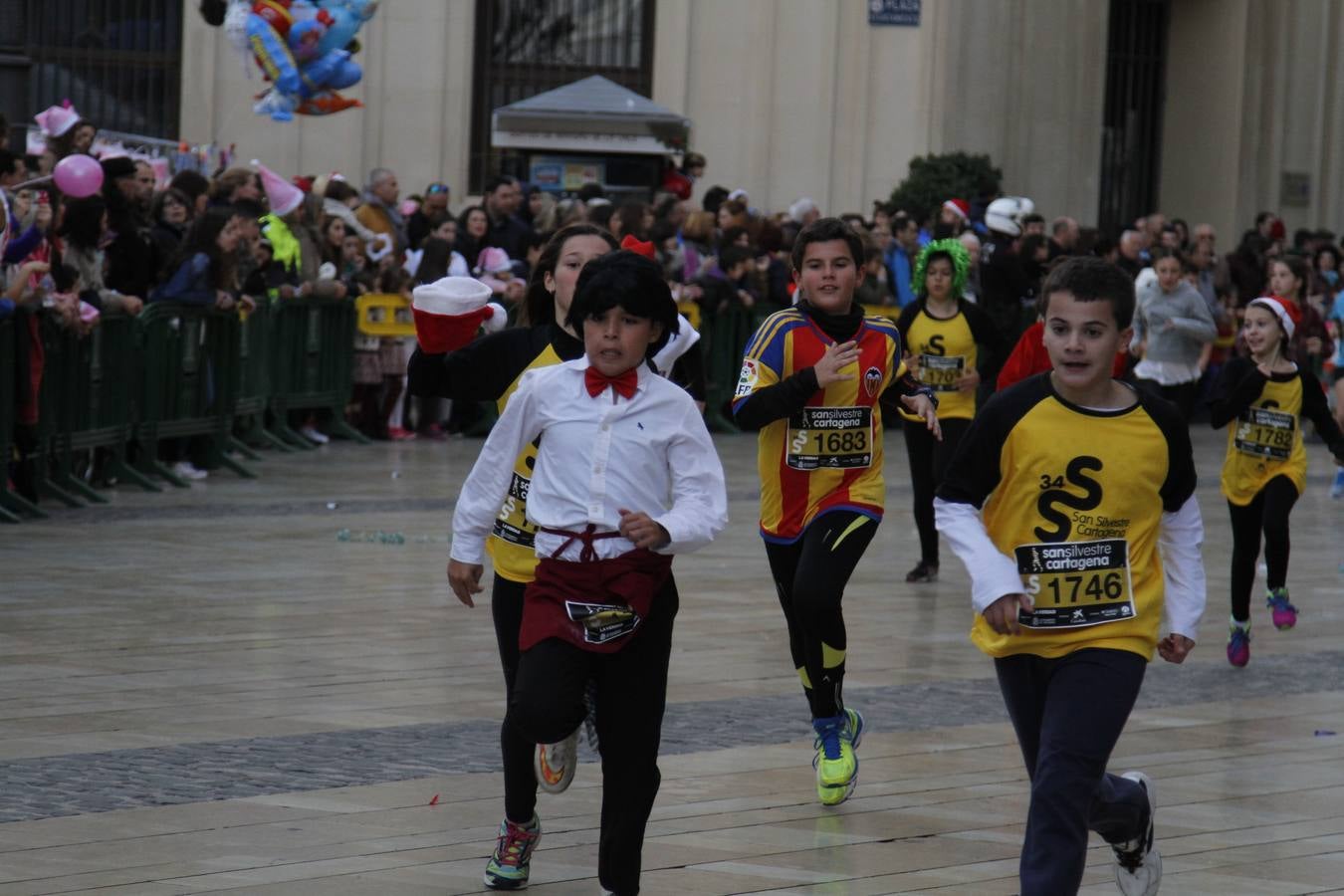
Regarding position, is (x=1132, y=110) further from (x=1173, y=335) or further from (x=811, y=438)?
(x=811, y=438)

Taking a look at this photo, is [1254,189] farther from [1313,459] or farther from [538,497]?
[538,497]

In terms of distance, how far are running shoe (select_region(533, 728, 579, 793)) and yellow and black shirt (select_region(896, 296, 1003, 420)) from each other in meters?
6.78

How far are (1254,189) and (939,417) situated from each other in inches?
998

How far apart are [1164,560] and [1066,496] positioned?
0.39 meters

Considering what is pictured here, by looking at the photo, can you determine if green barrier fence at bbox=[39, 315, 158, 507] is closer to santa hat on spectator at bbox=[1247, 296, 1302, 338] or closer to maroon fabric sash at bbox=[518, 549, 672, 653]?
santa hat on spectator at bbox=[1247, 296, 1302, 338]

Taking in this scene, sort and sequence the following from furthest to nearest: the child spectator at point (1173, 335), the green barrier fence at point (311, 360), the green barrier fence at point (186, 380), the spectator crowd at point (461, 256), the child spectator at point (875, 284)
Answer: the child spectator at point (875, 284)
the child spectator at point (1173, 335)
the green barrier fence at point (311, 360)
the green barrier fence at point (186, 380)
the spectator crowd at point (461, 256)

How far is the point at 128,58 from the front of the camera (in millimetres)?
28734

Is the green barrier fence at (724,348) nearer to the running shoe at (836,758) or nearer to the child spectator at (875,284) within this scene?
the child spectator at (875,284)

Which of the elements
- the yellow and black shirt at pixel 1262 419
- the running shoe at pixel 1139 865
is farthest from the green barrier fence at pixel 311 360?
the running shoe at pixel 1139 865

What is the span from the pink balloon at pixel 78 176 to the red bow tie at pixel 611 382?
9.38 meters

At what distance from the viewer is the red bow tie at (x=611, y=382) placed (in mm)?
5797

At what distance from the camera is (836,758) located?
24.0 ft

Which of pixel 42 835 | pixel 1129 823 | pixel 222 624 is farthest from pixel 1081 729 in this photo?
pixel 222 624

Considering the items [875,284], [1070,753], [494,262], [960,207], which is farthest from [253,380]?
[1070,753]
